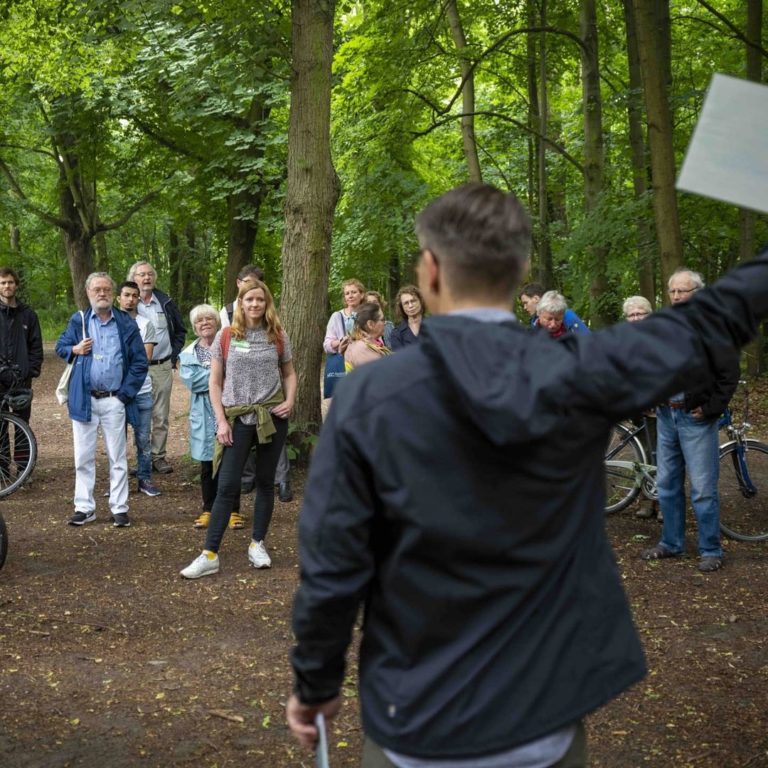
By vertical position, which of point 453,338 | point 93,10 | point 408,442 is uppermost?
point 93,10

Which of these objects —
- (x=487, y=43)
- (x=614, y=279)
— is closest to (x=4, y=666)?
(x=614, y=279)

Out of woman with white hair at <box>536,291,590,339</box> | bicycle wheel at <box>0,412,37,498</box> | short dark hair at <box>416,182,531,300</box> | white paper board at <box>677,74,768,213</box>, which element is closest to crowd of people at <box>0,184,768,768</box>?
short dark hair at <box>416,182,531,300</box>

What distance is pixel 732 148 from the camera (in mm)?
1924

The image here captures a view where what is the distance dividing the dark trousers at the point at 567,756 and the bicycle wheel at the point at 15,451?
8696 mm

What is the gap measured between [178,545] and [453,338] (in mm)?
6516

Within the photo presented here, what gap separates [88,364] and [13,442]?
2226 millimetres

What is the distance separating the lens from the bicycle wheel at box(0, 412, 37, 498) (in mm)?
10102

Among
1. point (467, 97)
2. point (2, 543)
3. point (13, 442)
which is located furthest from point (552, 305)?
point (467, 97)

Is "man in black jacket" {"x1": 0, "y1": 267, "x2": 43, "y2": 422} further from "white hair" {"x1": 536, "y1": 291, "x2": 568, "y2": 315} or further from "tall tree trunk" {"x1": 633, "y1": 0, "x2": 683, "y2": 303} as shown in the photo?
"tall tree trunk" {"x1": 633, "y1": 0, "x2": 683, "y2": 303}

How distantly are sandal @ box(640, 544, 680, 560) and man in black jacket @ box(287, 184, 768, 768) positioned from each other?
18.5 feet

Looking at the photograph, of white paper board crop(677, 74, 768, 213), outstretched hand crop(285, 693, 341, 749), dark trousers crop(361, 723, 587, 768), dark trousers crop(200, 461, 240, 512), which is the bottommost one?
dark trousers crop(200, 461, 240, 512)

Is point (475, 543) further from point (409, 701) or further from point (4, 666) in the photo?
point (4, 666)

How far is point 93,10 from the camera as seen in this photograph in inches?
448

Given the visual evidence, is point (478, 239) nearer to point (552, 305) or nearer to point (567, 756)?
point (567, 756)
